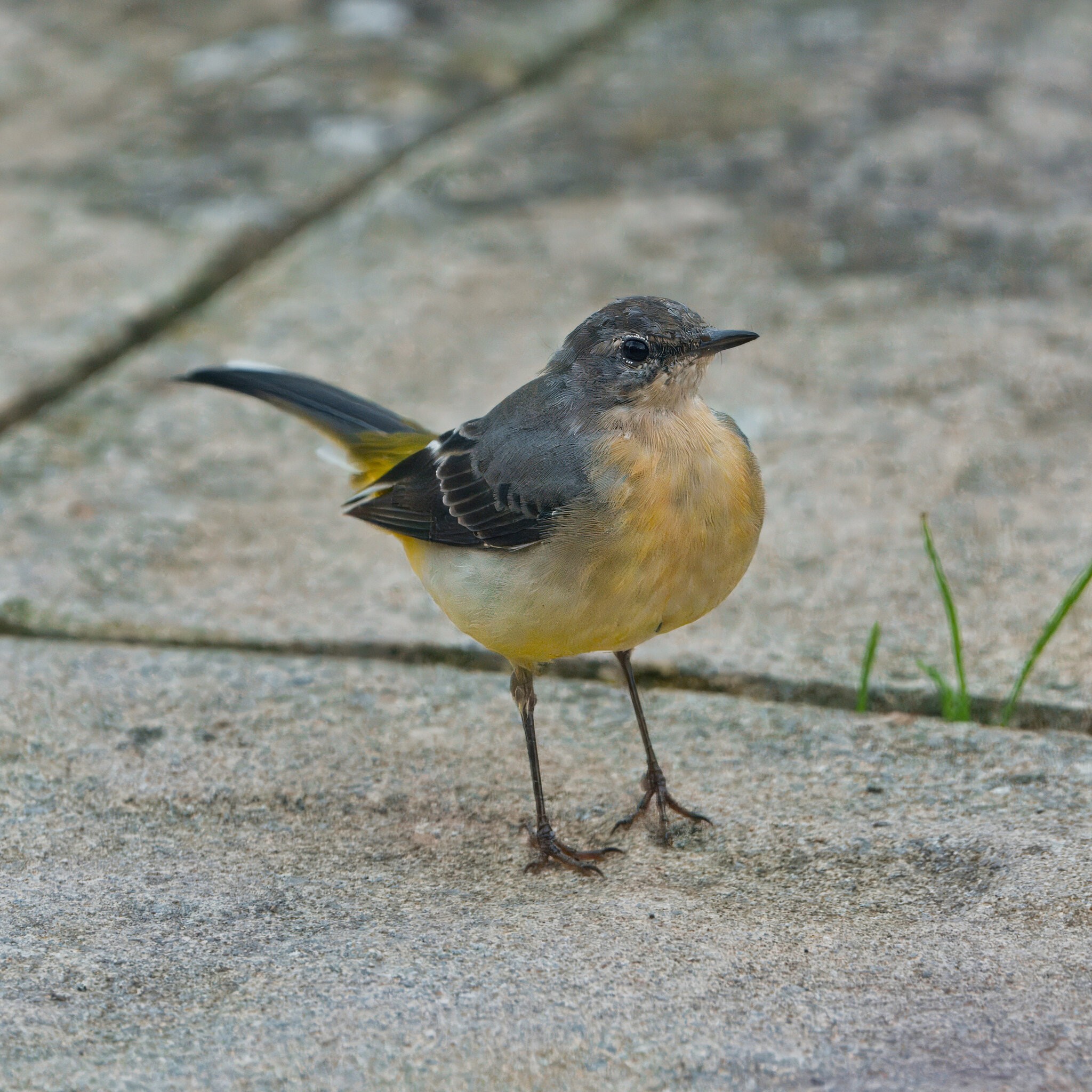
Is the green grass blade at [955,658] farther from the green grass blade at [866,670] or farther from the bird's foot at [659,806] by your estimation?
the bird's foot at [659,806]

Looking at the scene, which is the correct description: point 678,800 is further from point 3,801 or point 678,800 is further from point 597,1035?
point 3,801

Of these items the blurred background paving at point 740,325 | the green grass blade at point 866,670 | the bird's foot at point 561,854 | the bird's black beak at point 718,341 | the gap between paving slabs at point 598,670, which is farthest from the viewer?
the blurred background paving at point 740,325

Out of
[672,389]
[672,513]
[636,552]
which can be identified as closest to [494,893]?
[636,552]

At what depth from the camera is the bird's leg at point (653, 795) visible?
3.72 meters

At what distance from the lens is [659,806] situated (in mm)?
3729

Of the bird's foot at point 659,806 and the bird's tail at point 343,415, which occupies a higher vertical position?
the bird's tail at point 343,415

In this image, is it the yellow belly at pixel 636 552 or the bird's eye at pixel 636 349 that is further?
the bird's eye at pixel 636 349

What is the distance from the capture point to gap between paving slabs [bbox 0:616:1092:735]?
418 cm

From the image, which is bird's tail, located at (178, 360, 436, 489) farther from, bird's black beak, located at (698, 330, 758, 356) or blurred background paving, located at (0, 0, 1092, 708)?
bird's black beak, located at (698, 330, 758, 356)

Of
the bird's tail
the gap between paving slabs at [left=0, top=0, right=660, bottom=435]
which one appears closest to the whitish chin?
the bird's tail

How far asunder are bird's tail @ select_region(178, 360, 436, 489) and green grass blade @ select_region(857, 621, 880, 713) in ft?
4.86

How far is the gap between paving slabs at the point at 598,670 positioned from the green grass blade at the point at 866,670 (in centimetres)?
4

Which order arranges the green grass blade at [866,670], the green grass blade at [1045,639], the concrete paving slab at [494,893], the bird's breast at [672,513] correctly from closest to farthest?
the concrete paving slab at [494,893] < the bird's breast at [672,513] < the green grass blade at [1045,639] < the green grass blade at [866,670]

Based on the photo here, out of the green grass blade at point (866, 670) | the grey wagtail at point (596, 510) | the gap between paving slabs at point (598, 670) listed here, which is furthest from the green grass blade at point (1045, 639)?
the grey wagtail at point (596, 510)
